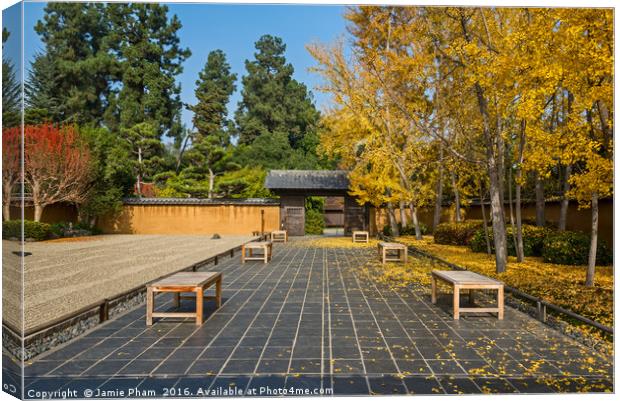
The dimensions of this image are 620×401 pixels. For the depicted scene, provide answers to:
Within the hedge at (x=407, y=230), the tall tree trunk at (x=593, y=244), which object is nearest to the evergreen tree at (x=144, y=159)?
the hedge at (x=407, y=230)

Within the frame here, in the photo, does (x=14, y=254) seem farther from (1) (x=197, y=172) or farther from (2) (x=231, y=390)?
(1) (x=197, y=172)

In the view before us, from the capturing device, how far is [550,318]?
451 cm

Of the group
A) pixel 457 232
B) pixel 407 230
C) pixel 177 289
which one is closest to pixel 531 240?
pixel 457 232

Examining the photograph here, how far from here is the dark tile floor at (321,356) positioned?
9.64 ft

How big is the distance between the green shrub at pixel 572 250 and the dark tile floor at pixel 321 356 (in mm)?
5101

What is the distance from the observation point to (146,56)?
682 cm

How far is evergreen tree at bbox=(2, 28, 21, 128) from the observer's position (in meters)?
3.24

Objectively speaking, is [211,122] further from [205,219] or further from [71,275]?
[205,219]

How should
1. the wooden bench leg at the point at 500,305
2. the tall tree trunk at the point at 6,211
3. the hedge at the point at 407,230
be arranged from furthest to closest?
1. the hedge at the point at 407,230
2. the wooden bench leg at the point at 500,305
3. the tall tree trunk at the point at 6,211

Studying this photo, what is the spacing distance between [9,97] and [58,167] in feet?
48.9

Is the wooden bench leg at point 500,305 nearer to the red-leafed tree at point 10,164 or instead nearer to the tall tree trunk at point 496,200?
the tall tree trunk at point 496,200

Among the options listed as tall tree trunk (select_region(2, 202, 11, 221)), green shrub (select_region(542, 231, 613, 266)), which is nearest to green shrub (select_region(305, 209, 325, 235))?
green shrub (select_region(542, 231, 613, 266))

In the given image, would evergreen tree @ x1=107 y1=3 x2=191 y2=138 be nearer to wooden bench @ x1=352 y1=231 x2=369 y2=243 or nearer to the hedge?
wooden bench @ x1=352 y1=231 x2=369 y2=243

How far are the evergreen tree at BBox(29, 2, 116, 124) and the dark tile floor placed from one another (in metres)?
2.73
